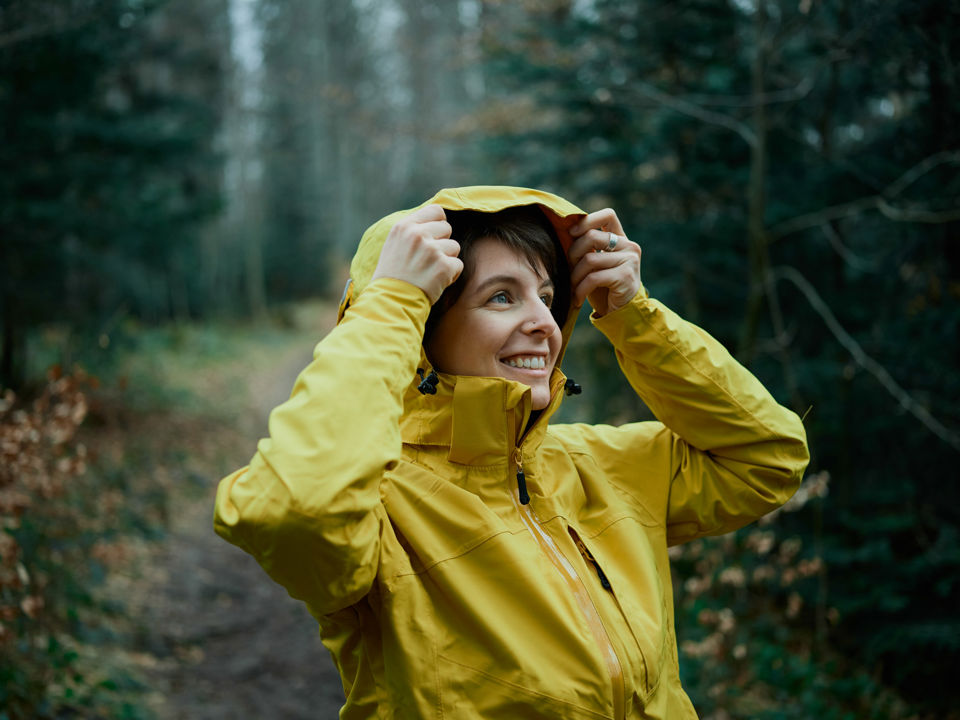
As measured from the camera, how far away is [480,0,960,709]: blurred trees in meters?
4.79

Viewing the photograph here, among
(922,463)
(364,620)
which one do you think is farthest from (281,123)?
(364,620)

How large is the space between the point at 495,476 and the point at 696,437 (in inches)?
29.0

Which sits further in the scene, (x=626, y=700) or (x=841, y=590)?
(x=841, y=590)

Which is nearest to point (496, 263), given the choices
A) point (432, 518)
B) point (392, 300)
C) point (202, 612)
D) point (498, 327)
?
point (498, 327)

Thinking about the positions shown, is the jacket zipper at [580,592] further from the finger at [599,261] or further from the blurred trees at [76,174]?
the blurred trees at [76,174]

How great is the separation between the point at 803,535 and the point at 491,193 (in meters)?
4.92

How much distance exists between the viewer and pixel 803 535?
5.70m

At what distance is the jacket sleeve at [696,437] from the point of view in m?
2.18

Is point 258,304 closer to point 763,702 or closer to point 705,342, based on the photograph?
point 763,702

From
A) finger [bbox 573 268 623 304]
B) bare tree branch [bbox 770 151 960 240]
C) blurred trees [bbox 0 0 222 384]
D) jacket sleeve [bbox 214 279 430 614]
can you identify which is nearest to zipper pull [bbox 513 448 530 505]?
jacket sleeve [bbox 214 279 430 614]

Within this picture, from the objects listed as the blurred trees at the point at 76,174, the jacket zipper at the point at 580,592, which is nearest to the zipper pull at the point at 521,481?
the jacket zipper at the point at 580,592

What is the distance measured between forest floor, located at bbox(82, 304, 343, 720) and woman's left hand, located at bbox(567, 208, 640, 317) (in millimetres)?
3942

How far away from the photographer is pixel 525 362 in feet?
6.54

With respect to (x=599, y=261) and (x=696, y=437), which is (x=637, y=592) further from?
(x=599, y=261)
